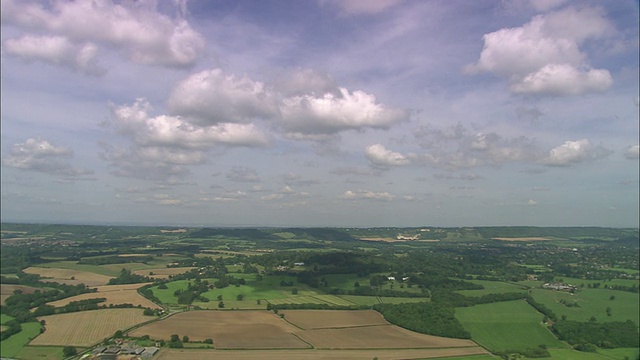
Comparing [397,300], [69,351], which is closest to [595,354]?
[397,300]

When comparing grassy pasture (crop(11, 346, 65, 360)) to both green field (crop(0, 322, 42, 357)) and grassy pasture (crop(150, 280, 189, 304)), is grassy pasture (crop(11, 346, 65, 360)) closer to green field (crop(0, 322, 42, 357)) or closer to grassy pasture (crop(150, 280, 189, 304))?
green field (crop(0, 322, 42, 357))

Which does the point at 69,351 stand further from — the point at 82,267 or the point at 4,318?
the point at 82,267

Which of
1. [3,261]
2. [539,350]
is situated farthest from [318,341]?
[3,261]

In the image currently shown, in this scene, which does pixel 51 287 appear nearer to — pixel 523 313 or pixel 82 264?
pixel 82 264

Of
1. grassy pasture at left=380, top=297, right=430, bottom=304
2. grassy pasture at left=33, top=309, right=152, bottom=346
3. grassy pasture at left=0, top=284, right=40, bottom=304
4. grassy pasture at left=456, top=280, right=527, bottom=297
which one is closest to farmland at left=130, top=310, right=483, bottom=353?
grassy pasture at left=33, top=309, right=152, bottom=346

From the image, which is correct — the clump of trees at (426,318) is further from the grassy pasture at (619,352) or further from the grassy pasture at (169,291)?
the grassy pasture at (169,291)
